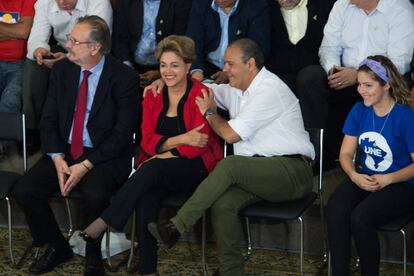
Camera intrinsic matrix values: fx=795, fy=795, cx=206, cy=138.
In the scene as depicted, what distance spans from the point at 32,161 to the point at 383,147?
89.2 inches

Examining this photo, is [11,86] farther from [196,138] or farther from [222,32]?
[196,138]

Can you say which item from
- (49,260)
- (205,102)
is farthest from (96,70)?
(49,260)

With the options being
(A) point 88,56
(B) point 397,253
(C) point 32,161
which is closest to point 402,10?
(B) point 397,253

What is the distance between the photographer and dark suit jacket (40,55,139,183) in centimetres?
422

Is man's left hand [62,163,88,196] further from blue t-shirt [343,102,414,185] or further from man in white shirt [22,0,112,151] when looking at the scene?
blue t-shirt [343,102,414,185]

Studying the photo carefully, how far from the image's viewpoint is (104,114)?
4254 millimetres

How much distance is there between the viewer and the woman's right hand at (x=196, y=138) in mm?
4008

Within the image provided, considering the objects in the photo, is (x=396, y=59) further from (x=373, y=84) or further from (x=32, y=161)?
(x=32, y=161)

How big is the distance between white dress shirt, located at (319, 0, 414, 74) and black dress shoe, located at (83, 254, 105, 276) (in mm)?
1669

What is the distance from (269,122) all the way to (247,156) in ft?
0.70

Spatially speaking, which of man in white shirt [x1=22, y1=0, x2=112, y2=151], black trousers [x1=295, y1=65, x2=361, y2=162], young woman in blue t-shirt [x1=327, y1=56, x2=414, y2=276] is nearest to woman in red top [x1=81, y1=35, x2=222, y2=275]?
black trousers [x1=295, y1=65, x2=361, y2=162]

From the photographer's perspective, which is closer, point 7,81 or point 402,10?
point 402,10

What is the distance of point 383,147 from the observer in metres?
3.71

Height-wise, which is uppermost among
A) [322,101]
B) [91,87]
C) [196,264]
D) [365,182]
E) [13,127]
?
[91,87]
